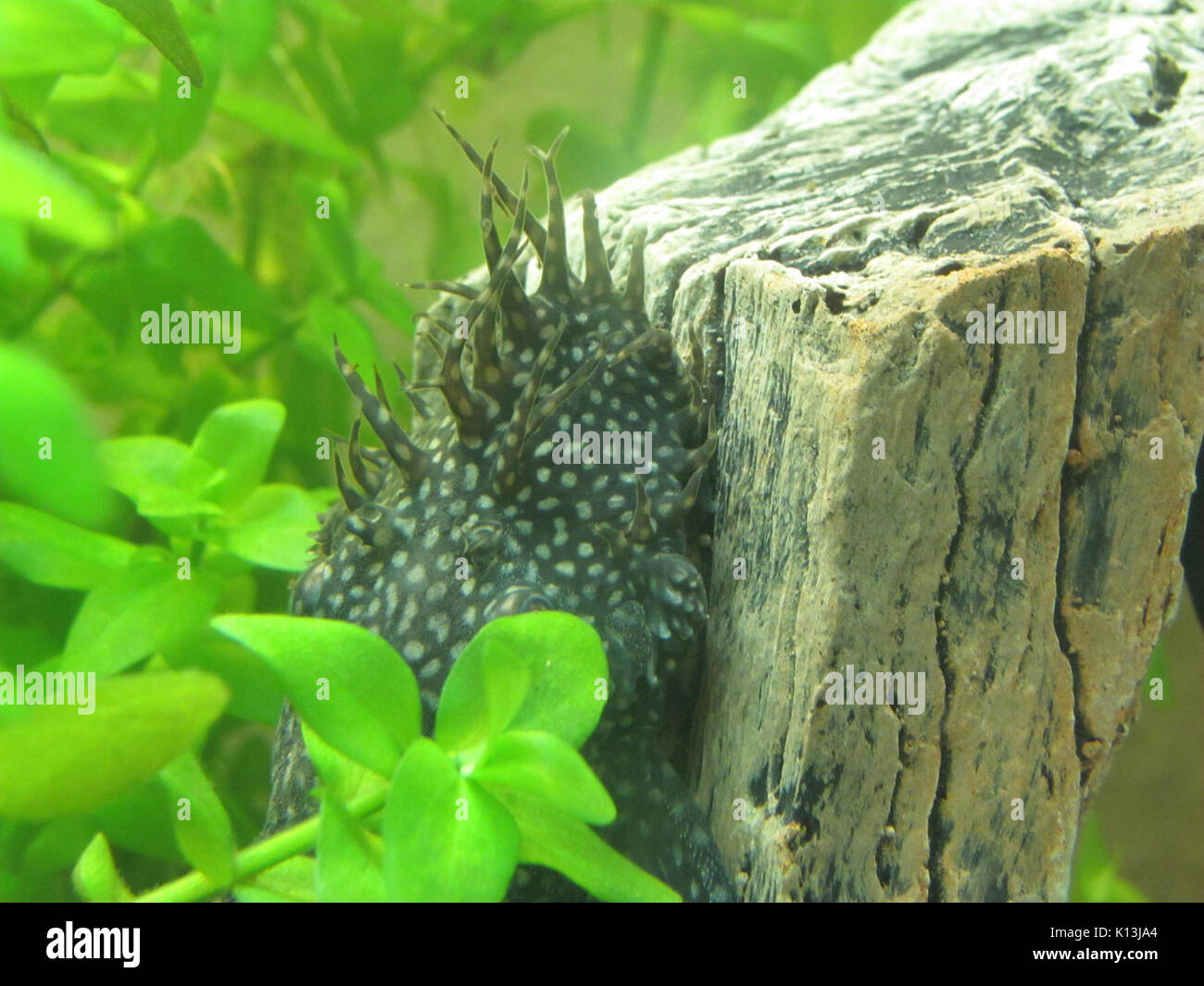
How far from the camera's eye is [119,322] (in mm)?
1639

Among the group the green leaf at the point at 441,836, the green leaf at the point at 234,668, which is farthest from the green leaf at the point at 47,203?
the green leaf at the point at 234,668

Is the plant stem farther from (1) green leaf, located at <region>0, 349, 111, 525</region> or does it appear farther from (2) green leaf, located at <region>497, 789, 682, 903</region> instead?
(1) green leaf, located at <region>0, 349, 111, 525</region>

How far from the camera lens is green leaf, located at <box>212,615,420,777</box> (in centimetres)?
76

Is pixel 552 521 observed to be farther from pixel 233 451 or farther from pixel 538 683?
pixel 233 451

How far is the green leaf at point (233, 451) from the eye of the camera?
1.17m

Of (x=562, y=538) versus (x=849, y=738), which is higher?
(x=562, y=538)

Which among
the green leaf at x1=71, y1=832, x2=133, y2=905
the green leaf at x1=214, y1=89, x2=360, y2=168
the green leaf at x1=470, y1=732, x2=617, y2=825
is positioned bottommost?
the green leaf at x1=71, y1=832, x2=133, y2=905

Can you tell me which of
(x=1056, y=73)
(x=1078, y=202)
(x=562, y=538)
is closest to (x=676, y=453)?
(x=562, y=538)

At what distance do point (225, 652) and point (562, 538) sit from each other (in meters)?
0.44

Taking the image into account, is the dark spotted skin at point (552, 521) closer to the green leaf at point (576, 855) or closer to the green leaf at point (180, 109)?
the green leaf at point (576, 855)

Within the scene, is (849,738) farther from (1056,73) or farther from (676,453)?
(1056,73)

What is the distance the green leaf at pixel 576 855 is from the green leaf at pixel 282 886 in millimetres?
179

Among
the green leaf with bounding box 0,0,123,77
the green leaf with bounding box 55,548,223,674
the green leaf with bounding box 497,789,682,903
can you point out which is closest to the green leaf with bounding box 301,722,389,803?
the green leaf with bounding box 497,789,682,903

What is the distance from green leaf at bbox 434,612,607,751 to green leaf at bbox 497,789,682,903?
0.06m
